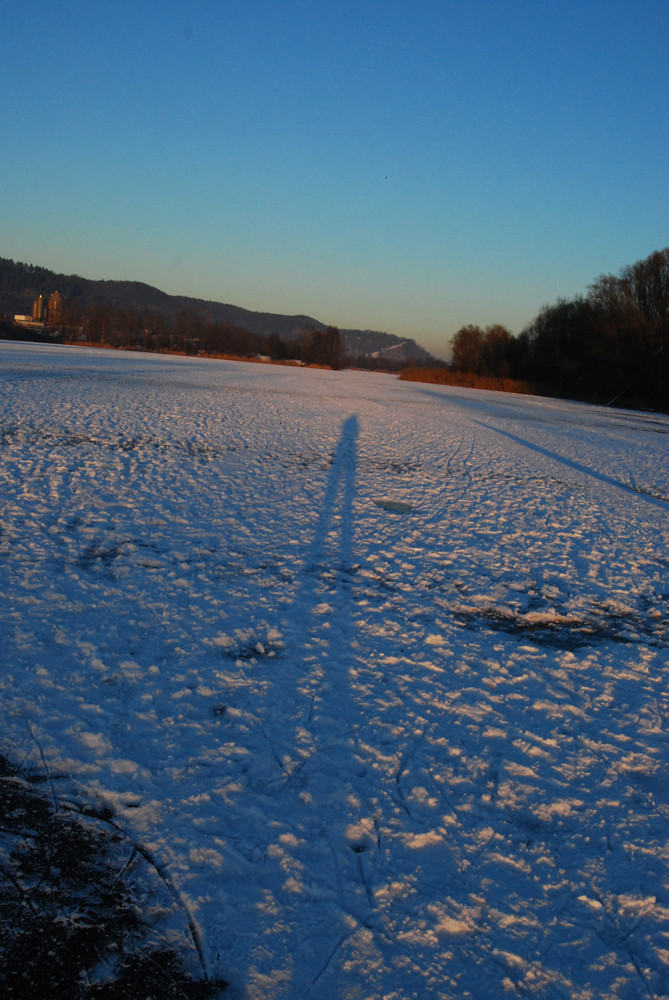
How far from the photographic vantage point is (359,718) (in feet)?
11.5

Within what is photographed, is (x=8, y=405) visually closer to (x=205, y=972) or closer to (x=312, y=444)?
(x=312, y=444)

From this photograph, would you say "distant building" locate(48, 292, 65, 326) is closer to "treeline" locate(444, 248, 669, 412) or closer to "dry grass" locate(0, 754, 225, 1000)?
"treeline" locate(444, 248, 669, 412)

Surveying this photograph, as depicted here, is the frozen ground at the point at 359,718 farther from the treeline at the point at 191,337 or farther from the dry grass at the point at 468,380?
the treeline at the point at 191,337

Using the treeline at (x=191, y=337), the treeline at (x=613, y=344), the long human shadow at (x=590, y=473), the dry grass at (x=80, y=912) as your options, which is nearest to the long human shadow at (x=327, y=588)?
the dry grass at (x=80, y=912)

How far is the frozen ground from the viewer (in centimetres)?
225

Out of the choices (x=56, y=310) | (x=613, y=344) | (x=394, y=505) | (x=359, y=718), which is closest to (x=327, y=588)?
(x=359, y=718)

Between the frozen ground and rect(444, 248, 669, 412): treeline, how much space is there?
131 ft

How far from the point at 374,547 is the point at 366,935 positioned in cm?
439

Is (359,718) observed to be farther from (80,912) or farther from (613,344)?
(613,344)

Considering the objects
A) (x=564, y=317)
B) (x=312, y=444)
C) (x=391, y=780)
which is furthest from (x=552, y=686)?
(x=564, y=317)

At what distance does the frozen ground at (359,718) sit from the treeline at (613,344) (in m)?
39.9

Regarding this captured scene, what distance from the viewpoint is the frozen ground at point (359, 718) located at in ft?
7.39

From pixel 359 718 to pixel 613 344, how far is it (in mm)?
47116

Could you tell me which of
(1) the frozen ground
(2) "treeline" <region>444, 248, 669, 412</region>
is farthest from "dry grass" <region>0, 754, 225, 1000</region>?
(2) "treeline" <region>444, 248, 669, 412</region>
